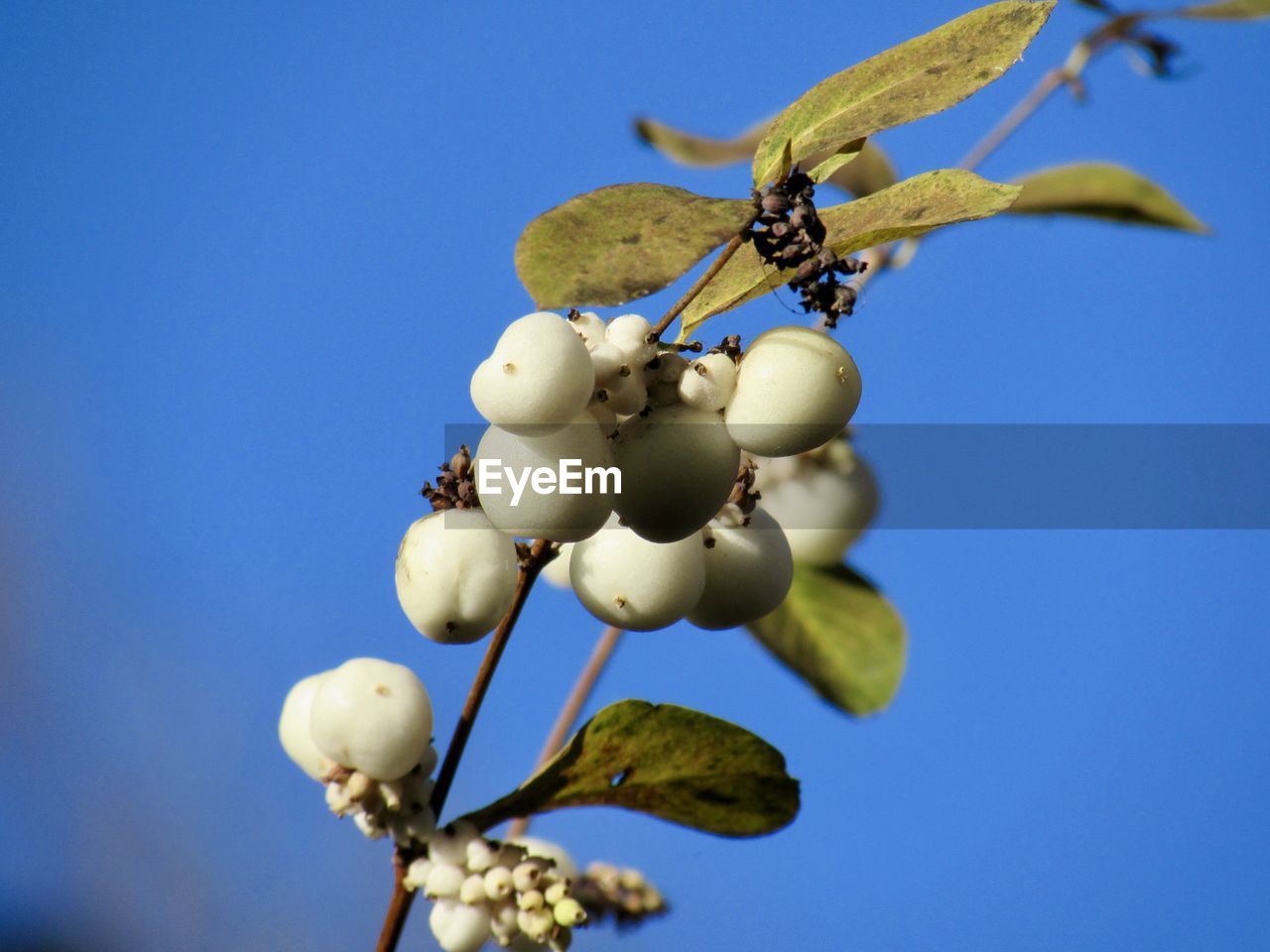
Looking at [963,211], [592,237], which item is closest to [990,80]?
[963,211]

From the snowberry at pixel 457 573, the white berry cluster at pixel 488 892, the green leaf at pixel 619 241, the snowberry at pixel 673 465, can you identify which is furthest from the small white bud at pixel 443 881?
the green leaf at pixel 619 241

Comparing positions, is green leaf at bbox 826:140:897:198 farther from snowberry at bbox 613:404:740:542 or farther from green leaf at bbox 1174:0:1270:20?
snowberry at bbox 613:404:740:542

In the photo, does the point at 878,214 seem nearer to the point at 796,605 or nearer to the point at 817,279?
the point at 817,279

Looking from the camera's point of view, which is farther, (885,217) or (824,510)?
(824,510)

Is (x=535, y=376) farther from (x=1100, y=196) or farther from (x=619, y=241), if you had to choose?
(x=1100, y=196)

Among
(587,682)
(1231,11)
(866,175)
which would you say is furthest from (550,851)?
(1231,11)

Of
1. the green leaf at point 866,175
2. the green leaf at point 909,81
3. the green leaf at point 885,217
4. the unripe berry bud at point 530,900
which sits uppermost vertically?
the green leaf at point 866,175

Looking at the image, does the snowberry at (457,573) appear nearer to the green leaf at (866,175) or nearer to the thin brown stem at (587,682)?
the thin brown stem at (587,682)
